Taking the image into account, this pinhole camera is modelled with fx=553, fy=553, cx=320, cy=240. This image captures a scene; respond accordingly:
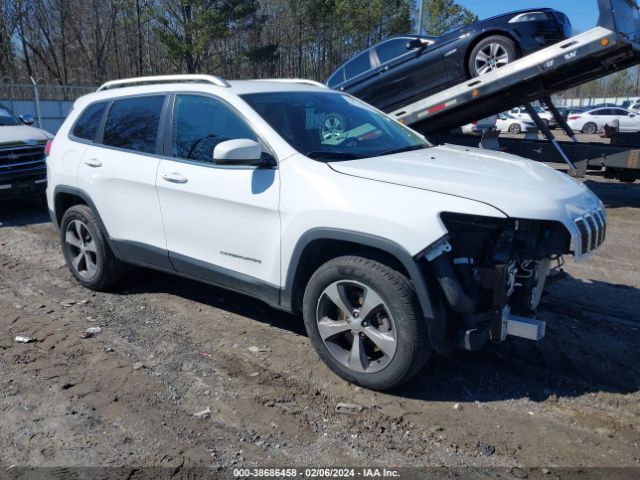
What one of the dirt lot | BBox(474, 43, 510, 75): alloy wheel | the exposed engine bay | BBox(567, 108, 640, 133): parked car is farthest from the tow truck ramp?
BBox(567, 108, 640, 133): parked car

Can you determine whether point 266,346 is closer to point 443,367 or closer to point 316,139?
point 443,367

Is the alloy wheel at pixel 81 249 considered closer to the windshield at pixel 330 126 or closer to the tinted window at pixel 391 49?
the windshield at pixel 330 126

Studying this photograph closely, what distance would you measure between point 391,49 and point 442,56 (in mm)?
988

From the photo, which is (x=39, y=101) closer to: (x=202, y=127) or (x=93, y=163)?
(x=93, y=163)

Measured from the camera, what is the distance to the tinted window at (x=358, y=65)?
381 inches

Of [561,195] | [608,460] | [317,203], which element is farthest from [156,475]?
[561,195]

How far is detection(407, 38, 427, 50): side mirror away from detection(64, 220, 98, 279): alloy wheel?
6282mm

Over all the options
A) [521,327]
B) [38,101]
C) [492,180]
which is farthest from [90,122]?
[38,101]

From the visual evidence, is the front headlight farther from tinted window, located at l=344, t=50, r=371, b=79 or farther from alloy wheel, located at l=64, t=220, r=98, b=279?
alloy wheel, located at l=64, t=220, r=98, b=279

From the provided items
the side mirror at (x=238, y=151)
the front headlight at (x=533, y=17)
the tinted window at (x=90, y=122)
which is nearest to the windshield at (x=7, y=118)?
the tinted window at (x=90, y=122)

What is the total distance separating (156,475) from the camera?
270 cm

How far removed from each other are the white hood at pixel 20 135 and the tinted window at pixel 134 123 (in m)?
4.33

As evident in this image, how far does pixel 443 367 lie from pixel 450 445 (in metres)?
0.85

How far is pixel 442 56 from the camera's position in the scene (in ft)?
28.9
